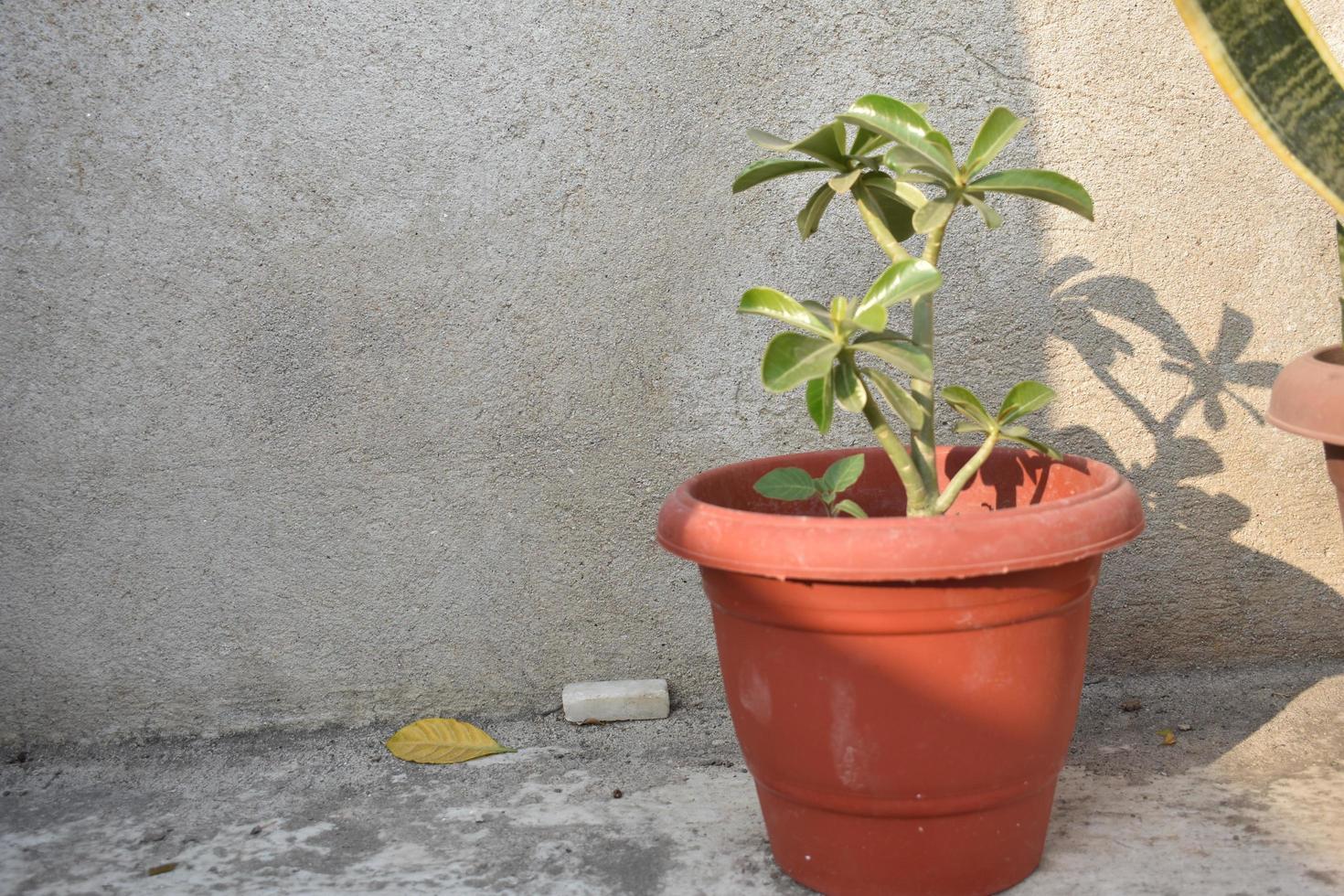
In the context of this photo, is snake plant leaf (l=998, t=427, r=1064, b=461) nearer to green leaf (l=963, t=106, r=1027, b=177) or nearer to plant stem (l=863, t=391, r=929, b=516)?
plant stem (l=863, t=391, r=929, b=516)

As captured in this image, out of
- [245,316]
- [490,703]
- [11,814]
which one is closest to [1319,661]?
[490,703]

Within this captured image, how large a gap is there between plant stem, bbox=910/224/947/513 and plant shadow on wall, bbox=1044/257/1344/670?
58 centimetres

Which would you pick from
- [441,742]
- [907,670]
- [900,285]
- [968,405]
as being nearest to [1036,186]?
[900,285]

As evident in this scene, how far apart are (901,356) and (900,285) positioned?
0.27 feet

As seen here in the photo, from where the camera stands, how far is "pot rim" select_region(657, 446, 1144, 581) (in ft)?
4.37

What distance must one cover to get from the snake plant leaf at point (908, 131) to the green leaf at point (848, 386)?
0.25 meters

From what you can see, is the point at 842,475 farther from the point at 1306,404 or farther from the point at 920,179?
the point at 1306,404

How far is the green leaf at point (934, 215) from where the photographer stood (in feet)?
4.81

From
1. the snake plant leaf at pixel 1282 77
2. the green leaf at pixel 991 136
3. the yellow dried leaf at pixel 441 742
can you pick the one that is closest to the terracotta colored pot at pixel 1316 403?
the snake plant leaf at pixel 1282 77

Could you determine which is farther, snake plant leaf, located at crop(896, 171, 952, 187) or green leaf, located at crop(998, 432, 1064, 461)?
green leaf, located at crop(998, 432, 1064, 461)

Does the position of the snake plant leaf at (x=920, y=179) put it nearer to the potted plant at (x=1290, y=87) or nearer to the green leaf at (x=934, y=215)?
the green leaf at (x=934, y=215)

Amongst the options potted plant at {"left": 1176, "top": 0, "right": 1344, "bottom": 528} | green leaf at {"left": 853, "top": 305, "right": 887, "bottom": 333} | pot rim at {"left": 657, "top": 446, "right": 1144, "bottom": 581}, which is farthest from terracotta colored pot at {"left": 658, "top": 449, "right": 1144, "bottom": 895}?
potted plant at {"left": 1176, "top": 0, "right": 1344, "bottom": 528}

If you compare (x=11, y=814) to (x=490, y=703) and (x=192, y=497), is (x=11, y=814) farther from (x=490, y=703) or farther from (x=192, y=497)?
(x=490, y=703)

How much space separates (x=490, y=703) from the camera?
2.10 m
